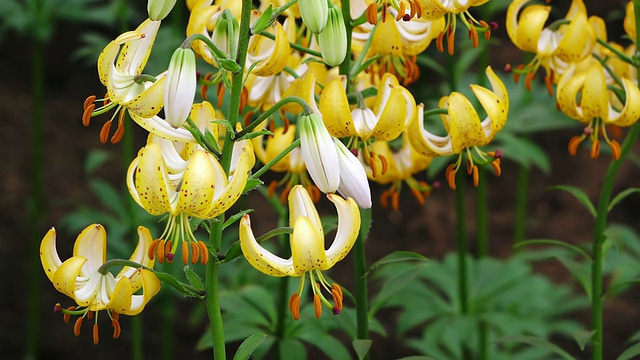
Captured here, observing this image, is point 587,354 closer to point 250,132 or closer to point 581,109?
point 581,109

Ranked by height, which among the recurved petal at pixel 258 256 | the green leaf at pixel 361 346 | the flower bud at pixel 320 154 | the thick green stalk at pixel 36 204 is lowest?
the thick green stalk at pixel 36 204

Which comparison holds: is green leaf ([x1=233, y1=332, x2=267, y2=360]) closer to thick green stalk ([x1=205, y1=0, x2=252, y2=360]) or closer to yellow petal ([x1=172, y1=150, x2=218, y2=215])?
thick green stalk ([x1=205, y1=0, x2=252, y2=360])

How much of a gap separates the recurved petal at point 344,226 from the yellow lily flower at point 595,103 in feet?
1.78

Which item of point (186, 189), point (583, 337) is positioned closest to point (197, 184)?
point (186, 189)

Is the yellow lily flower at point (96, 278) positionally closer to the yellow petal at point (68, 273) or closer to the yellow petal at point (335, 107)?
the yellow petal at point (68, 273)

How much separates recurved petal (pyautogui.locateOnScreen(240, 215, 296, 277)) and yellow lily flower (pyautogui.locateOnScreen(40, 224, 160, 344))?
130 millimetres

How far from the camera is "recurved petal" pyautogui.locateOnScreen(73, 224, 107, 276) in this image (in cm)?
118

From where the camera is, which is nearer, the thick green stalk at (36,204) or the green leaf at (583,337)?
the green leaf at (583,337)

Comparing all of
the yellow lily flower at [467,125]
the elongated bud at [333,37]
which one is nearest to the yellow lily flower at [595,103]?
the yellow lily flower at [467,125]

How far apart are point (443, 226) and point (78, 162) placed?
132cm

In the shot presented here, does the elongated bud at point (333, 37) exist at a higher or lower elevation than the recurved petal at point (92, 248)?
higher

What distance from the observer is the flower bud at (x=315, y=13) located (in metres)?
1.15

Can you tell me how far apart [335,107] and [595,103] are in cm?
48

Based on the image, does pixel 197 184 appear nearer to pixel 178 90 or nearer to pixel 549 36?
pixel 178 90
